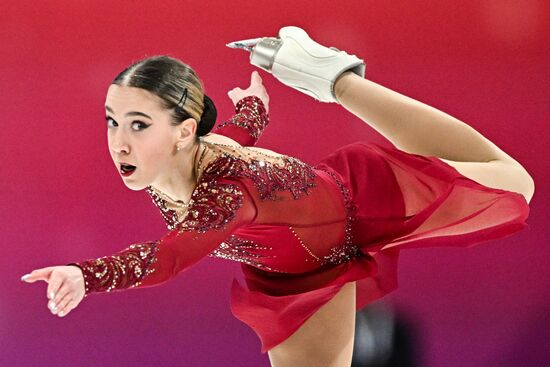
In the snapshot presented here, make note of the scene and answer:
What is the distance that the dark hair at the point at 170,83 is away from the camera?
1.92 meters

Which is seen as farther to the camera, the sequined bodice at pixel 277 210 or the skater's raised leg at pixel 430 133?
the skater's raised leg at pixel 430 133

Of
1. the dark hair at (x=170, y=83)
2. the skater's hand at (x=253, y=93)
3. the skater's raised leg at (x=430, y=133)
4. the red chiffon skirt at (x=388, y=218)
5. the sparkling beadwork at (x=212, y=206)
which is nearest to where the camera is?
the sparkling beadwork at (x=212, y=206)

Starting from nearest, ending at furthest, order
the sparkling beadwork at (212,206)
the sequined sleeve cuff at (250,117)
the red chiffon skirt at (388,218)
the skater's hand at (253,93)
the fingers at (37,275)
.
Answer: the fingers at (37,275) → the sparkling beadwork at (212,206) → the red chiffon skirt at (388,218) → the sequined sleeve cuff at (250,117) → the skater's hand at (253,93)

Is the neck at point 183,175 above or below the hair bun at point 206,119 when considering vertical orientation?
below

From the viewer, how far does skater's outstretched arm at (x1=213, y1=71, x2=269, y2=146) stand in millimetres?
2432

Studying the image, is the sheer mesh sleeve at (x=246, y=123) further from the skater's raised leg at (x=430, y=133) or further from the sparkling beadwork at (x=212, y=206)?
the sparkling beadwork at (x=212, y=206)

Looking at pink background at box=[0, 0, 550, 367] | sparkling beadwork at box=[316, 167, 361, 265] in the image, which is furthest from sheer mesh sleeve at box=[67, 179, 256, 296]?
pink background at box=[0, 0, 550, 367]

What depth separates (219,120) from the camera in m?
3.23

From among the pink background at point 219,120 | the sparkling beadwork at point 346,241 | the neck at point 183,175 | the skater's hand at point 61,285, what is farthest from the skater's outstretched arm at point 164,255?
the pink background at point 219,120

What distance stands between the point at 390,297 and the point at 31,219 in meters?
1.40

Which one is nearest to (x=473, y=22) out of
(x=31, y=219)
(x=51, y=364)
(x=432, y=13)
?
(x=432, y=13)

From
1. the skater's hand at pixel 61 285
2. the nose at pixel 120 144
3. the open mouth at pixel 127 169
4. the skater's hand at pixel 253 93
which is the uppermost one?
the skater's hand at pixel 253 93

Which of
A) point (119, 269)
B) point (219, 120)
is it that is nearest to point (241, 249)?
point (119, 269)

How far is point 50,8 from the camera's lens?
10.3 ft
